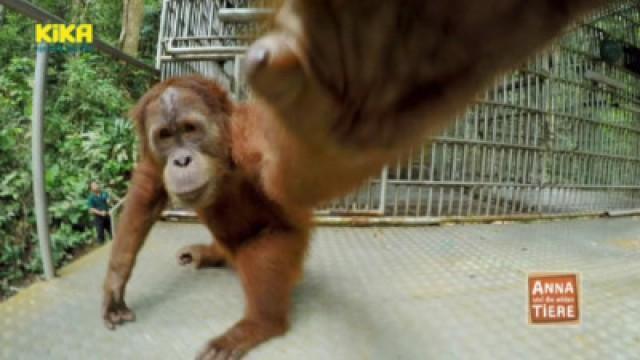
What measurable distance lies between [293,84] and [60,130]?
3305mm

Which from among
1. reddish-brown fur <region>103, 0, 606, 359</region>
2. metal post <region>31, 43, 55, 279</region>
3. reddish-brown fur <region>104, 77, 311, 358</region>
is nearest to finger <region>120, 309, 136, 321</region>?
reddish-brown fur <region>104, 77, 311, 358</region>

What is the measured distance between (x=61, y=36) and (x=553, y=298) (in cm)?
185

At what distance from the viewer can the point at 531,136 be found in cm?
340

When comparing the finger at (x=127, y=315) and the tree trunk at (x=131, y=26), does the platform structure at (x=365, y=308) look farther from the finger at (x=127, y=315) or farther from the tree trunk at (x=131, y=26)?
the tree trunk at (x=131, y=26)

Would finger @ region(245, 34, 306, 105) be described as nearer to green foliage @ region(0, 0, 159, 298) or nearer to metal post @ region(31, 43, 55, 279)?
metal post @ region(31, 43, 55, 279)

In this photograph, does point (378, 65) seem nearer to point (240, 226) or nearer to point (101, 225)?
point (240, 226)

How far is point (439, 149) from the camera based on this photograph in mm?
3021

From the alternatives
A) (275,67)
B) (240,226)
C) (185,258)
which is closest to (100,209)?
(185,258)

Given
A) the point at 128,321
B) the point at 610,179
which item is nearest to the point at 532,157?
the point at 610,179

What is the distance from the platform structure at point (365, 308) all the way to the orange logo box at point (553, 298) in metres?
0.04

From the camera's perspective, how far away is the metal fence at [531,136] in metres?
2.92

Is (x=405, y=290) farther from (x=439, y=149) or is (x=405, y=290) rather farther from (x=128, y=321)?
(x=439, y=149)

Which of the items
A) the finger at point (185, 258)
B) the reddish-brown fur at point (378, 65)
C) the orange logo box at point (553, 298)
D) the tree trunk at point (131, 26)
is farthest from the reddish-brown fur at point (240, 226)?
the tree trunk at point (131, 26)

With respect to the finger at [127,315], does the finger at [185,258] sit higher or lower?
higher
